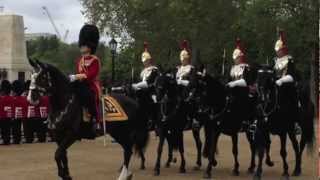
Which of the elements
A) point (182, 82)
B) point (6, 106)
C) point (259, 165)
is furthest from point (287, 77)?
point (6, 106)

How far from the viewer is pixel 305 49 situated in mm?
49062

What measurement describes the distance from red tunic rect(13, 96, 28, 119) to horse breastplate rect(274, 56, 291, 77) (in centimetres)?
1160

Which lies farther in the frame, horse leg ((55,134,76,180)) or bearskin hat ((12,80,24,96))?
bearskin hat ((12,80,24,96))

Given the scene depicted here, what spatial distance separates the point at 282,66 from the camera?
15031mm

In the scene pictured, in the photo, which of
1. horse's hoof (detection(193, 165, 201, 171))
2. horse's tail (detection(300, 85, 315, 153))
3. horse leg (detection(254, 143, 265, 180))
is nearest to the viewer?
horse leg (detection(254, 143, 265, 180))

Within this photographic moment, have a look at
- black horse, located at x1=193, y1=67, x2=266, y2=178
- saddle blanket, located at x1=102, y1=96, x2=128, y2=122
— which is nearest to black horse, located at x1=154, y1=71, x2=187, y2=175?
black horse, located at x1=193, y1=67, x2=266, y2=178

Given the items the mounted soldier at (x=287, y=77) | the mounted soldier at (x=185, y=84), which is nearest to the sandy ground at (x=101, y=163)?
the mounted soldier at (x=185, y=84)

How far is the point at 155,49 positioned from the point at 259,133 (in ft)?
127

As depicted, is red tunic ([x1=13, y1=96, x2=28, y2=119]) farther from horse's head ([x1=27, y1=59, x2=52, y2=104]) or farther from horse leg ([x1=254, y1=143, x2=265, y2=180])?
horse leg ([x1=254, y1=143, x2=265, y2=180])

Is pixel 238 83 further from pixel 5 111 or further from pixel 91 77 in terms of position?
pixel 5 111

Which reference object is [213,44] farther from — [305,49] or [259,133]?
[259,133]

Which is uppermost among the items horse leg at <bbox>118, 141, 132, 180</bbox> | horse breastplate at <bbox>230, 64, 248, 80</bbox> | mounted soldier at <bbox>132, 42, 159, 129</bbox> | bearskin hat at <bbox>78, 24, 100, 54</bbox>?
bearskin hat at <bbox>78, 24, 100, 54</bbox>

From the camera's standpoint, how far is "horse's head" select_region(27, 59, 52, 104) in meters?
13.6

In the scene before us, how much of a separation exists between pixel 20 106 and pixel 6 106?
22.9 inches
